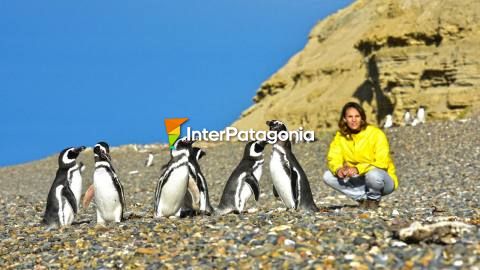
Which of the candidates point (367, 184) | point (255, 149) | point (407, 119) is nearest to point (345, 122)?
point (367, 184)

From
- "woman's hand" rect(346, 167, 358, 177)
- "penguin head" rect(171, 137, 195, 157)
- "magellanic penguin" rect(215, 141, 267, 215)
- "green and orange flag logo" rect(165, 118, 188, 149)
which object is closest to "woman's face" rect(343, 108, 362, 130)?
"woman's hand" rect(346, 167, 358, 177)

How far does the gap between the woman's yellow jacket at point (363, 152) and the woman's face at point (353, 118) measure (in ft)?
0.49

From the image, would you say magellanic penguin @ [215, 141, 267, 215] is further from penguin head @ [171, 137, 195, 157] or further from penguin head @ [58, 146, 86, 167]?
penguin head @ [58, 146, 86, 167]

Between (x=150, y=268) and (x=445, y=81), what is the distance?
88.5ft

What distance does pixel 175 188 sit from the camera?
9.61 metres

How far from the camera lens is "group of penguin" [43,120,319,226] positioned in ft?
31.2

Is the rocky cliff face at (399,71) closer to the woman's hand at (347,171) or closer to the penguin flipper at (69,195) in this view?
the woman's hand at (347,171)

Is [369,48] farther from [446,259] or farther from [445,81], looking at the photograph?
[446,259]

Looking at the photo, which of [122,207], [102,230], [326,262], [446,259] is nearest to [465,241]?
[446,259]

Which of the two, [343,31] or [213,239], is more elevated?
[343,31]

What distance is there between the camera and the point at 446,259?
5812 millimetres

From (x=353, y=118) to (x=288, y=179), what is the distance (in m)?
1.25

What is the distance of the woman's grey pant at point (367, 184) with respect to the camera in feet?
30.4

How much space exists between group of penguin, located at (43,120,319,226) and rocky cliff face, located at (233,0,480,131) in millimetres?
21570
